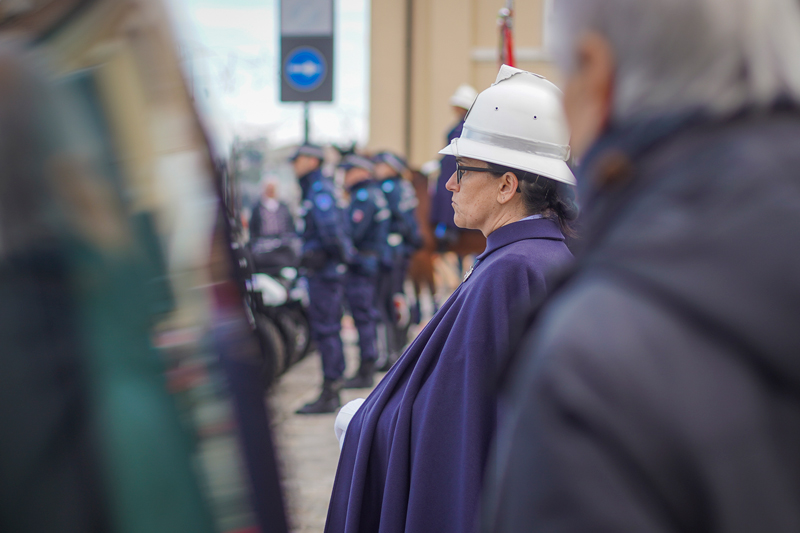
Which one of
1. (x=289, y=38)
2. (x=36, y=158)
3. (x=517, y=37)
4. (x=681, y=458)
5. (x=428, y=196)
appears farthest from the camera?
(x=517, y=37)

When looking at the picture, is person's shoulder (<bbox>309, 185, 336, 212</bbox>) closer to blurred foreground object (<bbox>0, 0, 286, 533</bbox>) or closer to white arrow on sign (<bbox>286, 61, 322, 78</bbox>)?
white arrow on sign (<bbox>286, 61, 322, 78</bbox>)

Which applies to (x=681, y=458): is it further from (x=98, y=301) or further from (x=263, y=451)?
(x=98, y=301)

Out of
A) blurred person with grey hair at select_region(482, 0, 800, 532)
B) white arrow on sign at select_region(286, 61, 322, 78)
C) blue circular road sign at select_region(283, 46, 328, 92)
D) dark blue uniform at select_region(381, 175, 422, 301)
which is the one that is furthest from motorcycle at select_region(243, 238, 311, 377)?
blurred person with grey hair at select_region(482, 0, 800, 532)

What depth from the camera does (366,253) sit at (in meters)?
7.34

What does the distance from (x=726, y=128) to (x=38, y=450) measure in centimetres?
96

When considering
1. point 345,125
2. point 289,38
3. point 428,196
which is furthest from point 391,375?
point 345,125

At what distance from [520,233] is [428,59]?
16863 mm

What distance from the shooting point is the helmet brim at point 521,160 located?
2.26 metres

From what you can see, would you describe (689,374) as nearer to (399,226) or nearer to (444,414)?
(444,414)

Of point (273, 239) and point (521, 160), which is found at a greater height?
point (521, 160)

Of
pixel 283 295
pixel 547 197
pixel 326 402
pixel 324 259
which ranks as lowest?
pixel 326 402

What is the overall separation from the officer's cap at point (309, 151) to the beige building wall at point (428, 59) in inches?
431

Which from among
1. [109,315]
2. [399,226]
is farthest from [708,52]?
[399,226]

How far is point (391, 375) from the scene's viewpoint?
88.0 inches
